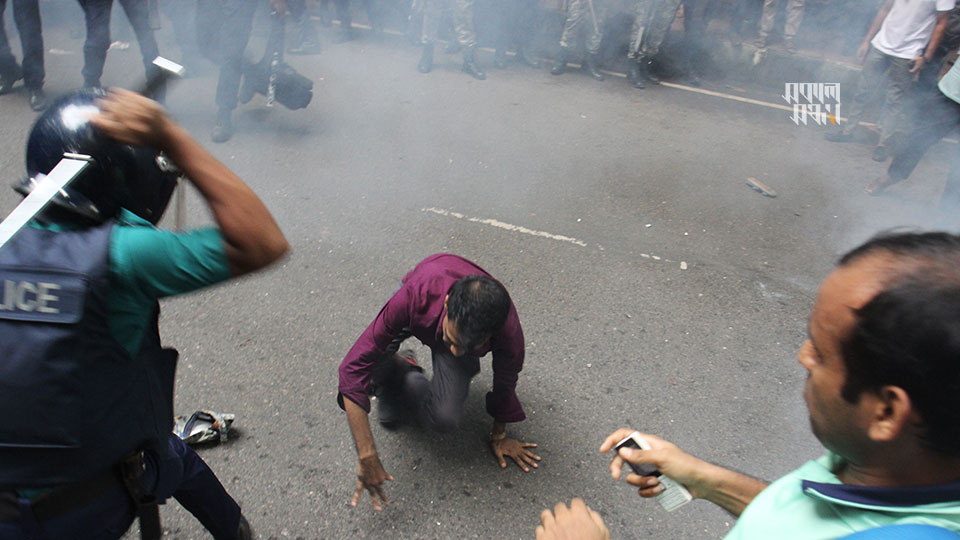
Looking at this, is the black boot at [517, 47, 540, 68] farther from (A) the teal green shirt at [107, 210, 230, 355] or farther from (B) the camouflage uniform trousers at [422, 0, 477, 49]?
(A) the teal green shirt at [107, 210, 230, 355]

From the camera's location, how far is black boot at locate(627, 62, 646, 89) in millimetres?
7246

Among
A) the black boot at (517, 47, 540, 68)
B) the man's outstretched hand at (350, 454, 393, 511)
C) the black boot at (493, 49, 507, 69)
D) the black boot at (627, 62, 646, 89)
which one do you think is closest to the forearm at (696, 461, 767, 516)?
the man's outstretched hand at (350, 454, 393, 511)

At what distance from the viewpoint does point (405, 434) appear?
264cm

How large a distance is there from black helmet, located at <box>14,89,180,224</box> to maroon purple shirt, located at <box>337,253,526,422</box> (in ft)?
3.57

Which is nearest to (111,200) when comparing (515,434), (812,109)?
(515,434)

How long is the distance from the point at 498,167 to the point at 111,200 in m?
3.99

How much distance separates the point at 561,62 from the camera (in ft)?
24.3

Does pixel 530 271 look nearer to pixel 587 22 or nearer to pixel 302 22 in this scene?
pixel 587 22

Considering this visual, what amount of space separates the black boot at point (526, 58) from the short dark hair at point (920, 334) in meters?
7.20

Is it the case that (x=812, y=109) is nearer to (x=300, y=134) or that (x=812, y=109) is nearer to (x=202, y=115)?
(x=300, y=134)

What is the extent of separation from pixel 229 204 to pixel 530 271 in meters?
2.73

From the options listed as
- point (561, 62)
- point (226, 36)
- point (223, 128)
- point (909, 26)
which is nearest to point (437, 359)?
point (223, 128)

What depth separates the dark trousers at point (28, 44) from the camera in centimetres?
514

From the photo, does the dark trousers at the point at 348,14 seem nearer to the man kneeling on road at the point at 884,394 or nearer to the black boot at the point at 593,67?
the black boot at the point at 593,67
